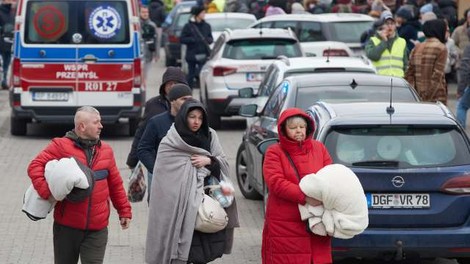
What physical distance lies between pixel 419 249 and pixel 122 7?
10847 mm

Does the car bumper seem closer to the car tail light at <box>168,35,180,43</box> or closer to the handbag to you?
the handbag

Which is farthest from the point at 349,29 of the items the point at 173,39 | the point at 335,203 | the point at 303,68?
the point at 335,203

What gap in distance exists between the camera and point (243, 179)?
15258mm

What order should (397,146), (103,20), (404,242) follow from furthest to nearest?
(103,20) → (397,146) → (404,242)

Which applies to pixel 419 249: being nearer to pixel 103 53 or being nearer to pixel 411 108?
pixel 411 108

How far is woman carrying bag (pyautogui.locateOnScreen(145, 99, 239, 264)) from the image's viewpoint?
28.8 ft

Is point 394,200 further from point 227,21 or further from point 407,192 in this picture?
point 227,21

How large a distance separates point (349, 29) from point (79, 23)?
358 inches

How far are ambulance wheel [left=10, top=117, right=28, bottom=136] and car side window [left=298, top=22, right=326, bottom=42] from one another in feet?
26.2

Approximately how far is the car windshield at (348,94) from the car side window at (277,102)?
0.26 metres

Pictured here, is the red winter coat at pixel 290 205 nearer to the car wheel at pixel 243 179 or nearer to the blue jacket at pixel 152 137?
the blue jacket at pixel 152 137

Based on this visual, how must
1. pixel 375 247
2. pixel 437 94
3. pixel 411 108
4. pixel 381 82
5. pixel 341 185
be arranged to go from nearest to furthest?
pixel 341 185 < pixel 375 247 < pixel 411 108 < pixel 381 82 < pixel 437 94

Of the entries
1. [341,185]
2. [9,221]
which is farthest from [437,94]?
[341,185]

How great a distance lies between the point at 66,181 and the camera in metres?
8.47
